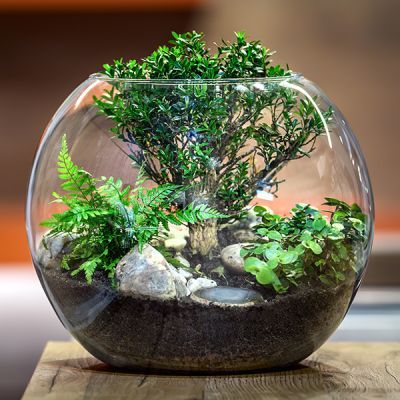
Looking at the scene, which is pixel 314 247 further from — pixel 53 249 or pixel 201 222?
pixel 53 249

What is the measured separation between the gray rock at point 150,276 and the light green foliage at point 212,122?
67mm

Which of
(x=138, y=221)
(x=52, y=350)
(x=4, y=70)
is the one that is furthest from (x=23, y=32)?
(x=138, y=221)

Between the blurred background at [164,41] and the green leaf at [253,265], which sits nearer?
the green leaf at [253,265]

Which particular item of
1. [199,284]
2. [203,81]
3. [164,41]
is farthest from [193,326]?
[164,41]

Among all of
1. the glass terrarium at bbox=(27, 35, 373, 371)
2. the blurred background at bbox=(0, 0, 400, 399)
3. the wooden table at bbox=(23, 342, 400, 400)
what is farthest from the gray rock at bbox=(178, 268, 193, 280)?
the blurred background at bbox=(0, 0, 400, 399)

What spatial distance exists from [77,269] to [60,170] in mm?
112

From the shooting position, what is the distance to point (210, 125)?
3.22 feet

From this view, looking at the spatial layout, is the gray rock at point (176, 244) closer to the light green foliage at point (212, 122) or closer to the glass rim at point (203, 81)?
the light green foliage at point (212, 122)

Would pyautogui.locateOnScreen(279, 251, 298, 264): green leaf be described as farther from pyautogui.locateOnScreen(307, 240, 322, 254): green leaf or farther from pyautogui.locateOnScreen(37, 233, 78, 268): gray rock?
Answer: pyautogui.locateOnScreen(37, 233, 78, 268): gray rock

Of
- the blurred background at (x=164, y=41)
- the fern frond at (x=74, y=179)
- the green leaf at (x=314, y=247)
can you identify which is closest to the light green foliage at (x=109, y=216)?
the fern frond at (x=74, y=179)

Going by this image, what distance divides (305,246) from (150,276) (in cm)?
17

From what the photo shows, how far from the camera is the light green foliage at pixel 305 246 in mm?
965

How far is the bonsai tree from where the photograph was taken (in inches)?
38.6

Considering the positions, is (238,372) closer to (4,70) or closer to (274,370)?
(274,370)
